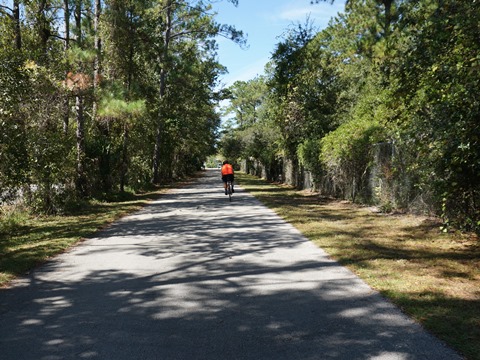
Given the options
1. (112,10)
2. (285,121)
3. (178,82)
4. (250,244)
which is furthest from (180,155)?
(250,244)

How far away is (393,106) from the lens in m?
8.13

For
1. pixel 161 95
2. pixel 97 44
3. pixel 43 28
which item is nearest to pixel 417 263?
pixel 43 28

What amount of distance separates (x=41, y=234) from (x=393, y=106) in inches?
342

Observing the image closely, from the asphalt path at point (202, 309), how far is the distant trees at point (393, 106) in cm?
295

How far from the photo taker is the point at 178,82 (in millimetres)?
31297

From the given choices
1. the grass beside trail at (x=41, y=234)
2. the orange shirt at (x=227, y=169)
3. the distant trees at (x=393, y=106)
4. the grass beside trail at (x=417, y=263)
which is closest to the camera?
the grass beside trail at (x=417, y=263)

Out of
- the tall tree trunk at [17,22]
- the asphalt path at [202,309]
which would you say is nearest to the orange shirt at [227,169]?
the tall tree trunk at [17,22]

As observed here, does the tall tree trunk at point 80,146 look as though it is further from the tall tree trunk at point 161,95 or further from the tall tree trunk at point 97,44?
the tall tree trunk at point 161,95

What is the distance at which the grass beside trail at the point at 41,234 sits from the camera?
6797 millimetres

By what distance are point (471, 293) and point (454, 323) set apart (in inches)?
44.9

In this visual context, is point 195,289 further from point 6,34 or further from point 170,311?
point 6,34

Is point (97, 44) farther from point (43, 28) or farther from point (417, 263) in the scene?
point (417, 263)

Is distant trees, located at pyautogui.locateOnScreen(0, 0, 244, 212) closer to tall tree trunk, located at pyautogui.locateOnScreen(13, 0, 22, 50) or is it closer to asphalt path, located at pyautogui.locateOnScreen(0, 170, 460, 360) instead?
tall tree trunk, located at pyautogui.locateOnScreen(13, 0, 22, 50)

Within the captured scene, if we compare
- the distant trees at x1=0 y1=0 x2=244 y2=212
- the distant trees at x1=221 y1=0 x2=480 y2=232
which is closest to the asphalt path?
the distant trees at x1=221 y1=0 x2=480 y2=232
